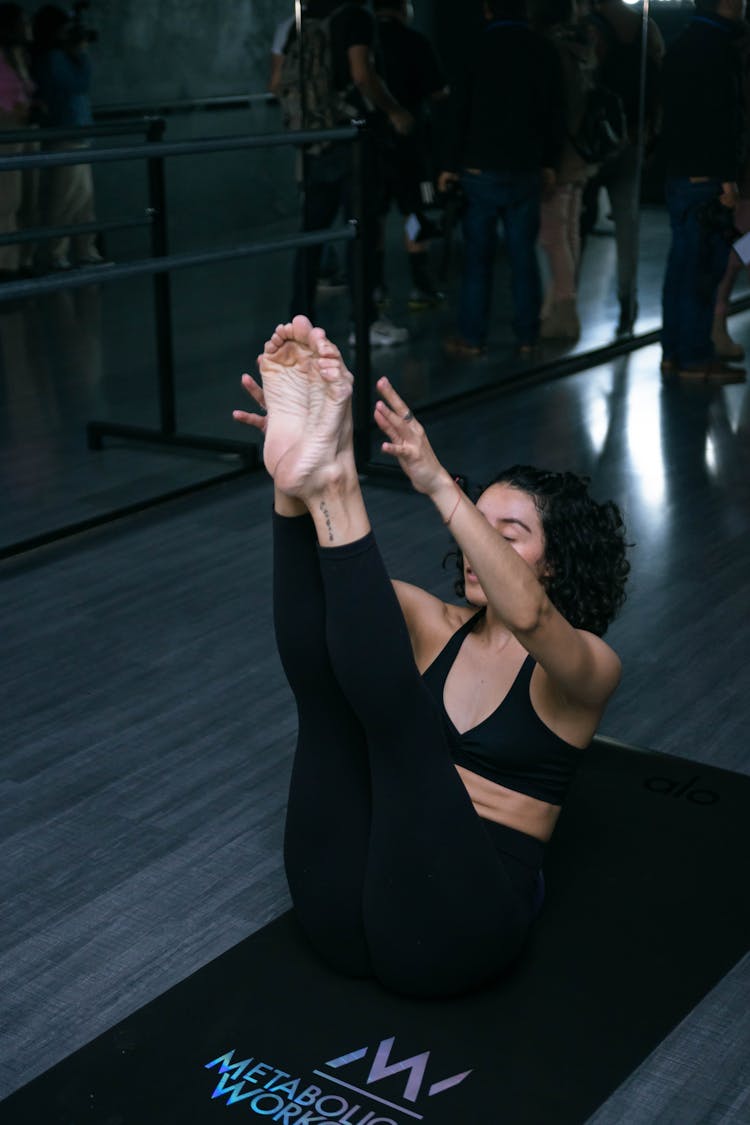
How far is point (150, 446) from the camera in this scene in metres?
4.63

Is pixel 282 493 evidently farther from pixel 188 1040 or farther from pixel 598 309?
pixel 598 309

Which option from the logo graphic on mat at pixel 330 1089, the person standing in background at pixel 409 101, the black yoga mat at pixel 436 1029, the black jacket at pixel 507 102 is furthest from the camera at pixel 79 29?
the logo graphic on mat at pixel 330 1089

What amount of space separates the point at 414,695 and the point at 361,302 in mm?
2665

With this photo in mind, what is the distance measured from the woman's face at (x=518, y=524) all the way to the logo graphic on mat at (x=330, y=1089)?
57 cm

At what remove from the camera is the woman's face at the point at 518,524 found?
1859mm

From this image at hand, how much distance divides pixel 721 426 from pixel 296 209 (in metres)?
2.17

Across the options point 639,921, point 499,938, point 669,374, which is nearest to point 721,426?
point 669,374

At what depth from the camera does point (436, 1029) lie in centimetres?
180

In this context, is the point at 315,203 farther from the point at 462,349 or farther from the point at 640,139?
the point at 640,139

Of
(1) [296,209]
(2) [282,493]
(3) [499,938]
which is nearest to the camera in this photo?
(2) [282,493]

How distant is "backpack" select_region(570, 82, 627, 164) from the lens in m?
5.64

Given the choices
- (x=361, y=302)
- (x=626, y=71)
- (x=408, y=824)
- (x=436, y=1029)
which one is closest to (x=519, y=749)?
(x=408, y=824)

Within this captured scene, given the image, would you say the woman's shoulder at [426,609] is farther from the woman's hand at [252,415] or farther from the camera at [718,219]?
the camera at [718,219]

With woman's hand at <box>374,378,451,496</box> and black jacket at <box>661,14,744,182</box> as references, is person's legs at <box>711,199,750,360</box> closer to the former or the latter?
black jacket at <box>661,14,744,182</box>
